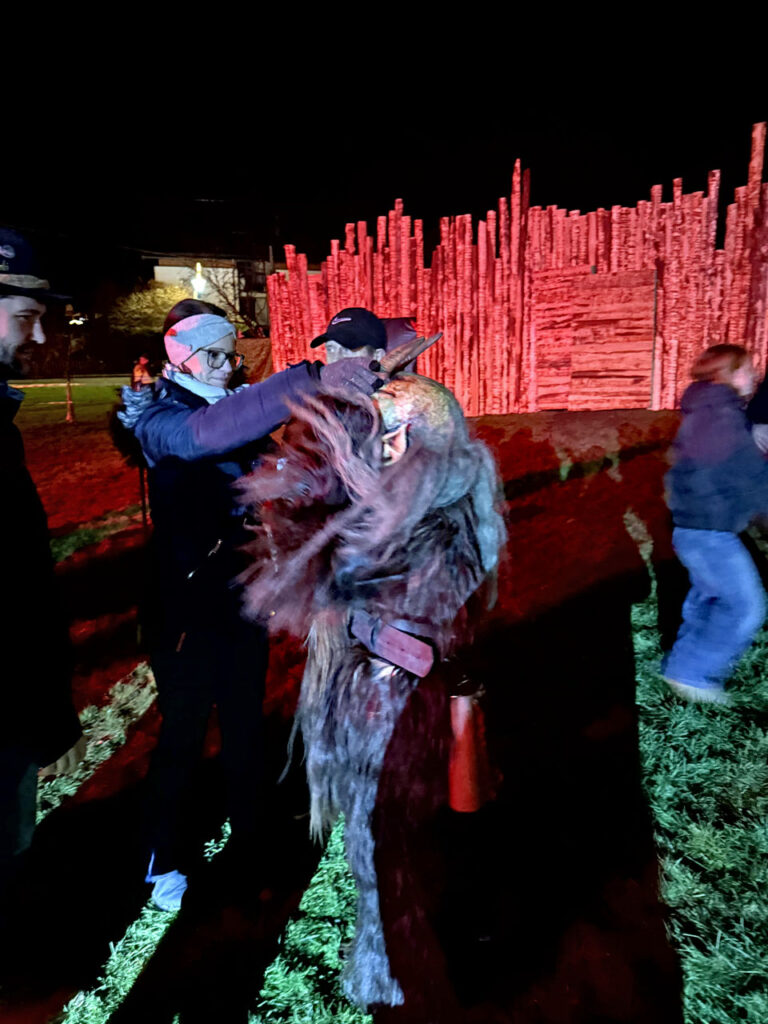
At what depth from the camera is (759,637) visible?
13.5 ft

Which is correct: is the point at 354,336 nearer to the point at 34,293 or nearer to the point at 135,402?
the point at 135,402

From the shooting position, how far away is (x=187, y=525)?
6.42ft

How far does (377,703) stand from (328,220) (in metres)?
10.6

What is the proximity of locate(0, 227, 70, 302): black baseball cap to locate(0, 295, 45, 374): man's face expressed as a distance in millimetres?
22

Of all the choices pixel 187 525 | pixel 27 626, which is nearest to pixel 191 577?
pixel 187 525

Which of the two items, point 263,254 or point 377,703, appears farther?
point 263,254

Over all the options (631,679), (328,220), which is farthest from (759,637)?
(328,220)

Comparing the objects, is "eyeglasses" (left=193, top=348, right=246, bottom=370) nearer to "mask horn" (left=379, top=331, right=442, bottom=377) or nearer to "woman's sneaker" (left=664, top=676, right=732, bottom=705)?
"mask horn" (left=379, top=331, right=442, bottom=377)

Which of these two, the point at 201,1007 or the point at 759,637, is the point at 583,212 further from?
the point at 201,1007

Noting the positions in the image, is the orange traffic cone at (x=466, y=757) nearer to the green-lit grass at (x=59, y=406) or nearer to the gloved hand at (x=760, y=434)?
the gloved hand at (x=760, y=434)

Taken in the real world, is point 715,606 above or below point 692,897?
above

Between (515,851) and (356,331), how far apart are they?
87.6 inches

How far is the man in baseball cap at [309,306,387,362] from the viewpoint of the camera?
1829 millimetres

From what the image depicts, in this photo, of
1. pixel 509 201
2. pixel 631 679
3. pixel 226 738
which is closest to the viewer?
pixel 226 738
